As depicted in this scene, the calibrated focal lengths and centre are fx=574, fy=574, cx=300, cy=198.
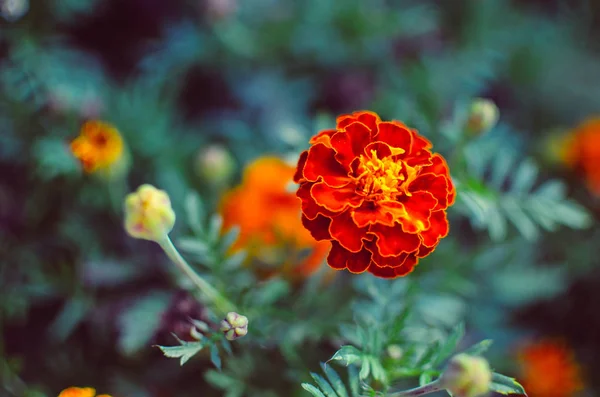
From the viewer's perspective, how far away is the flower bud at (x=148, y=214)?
604 mm

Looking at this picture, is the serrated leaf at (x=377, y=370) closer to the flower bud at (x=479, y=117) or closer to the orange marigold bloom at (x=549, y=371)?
the flower bud at (x=479, y=117)

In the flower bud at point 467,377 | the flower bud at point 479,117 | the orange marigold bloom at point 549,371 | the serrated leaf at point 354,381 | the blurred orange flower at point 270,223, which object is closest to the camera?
the flower bud at point 467,377

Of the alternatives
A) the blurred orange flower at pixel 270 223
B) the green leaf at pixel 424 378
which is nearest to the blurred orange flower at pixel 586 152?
the blurred orange flower at pixel 270 223

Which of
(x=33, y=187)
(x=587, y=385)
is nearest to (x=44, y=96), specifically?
(x=33, y=187)

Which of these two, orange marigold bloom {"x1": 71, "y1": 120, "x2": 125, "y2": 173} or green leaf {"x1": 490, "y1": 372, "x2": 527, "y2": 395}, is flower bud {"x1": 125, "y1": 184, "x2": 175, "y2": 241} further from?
green leaf {"x1": 490, "y1": 372, "x2": 527, "y2": 395}

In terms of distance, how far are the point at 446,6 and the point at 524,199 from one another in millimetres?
738

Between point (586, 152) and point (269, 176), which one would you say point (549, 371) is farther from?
point (269, 176)

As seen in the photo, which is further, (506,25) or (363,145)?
(506,25)

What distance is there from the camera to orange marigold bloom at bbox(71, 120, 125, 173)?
0.79 meters

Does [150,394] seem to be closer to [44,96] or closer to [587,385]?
[44,96]

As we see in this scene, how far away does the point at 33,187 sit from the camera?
101 cm

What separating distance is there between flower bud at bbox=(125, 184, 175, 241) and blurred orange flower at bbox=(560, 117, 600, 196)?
0.84m

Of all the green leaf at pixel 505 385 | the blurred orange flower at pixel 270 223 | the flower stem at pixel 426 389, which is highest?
the blurred orange flower at pixel 270 223

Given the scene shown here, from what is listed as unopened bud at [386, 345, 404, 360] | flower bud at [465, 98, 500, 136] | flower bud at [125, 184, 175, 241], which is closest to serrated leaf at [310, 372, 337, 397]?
unopened bud at [386, 345, 404, 360]
